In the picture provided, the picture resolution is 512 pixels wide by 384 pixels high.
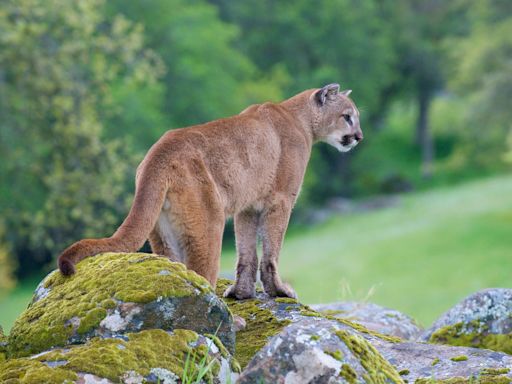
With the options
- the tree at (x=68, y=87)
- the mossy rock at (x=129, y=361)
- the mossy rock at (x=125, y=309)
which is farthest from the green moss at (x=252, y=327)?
the tree at (x=68, y=87)

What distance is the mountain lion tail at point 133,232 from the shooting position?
689cm

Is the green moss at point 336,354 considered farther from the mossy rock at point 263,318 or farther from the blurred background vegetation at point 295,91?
the blurred background vegetation at point 295,91

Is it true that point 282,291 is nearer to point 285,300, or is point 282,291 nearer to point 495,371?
point 285,300

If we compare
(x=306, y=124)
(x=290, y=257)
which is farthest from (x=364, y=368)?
(x=290, y=257)

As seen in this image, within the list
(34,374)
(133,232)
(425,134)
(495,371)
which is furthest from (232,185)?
(425,134)

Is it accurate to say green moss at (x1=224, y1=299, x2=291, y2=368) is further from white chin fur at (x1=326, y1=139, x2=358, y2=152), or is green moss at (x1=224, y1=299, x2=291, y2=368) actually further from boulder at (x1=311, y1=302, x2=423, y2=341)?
white chin fur at (x1=326, y1=139, x2=358, y2=152)

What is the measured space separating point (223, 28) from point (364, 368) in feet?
183

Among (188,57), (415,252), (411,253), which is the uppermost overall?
(188,57)

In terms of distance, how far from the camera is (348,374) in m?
5.84

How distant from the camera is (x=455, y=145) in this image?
270 feet

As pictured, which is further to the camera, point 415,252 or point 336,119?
point 415,252

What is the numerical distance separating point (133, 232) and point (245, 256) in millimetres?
2060

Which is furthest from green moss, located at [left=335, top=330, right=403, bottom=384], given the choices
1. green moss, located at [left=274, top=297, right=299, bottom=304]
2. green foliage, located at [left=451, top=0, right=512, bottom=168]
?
green foliage, located at [left=451, top=0, right=512, bottom=168]

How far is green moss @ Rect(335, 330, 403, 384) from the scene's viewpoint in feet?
19.8
